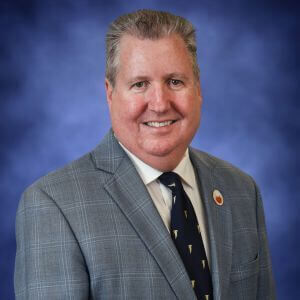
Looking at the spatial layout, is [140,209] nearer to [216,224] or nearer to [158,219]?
[158,219]

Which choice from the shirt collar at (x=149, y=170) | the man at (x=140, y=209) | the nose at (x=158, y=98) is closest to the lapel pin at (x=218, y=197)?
the man at (x=140, y=209)

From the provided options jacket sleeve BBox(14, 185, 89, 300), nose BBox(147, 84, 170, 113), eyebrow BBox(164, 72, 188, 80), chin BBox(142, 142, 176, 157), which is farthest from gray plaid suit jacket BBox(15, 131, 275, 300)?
eyebrow BBox(164, 72, 188, 80)

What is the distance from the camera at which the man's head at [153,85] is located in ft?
9.89

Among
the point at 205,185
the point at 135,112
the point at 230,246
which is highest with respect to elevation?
the point at 135,112

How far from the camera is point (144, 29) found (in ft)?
9.95

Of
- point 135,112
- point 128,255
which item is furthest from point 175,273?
point 135,112

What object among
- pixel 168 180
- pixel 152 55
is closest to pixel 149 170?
pixel 168 180

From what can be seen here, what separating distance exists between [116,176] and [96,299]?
52cm

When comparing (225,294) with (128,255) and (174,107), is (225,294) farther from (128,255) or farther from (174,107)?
(174,107)

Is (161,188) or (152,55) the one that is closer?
(152,55)

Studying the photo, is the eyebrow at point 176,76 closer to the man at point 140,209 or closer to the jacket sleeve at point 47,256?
the man at point 140,209

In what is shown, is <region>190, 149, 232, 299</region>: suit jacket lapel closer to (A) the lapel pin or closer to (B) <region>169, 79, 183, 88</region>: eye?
(A) the lapel pin

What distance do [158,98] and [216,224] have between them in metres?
0.63

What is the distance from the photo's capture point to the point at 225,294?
3.13m
